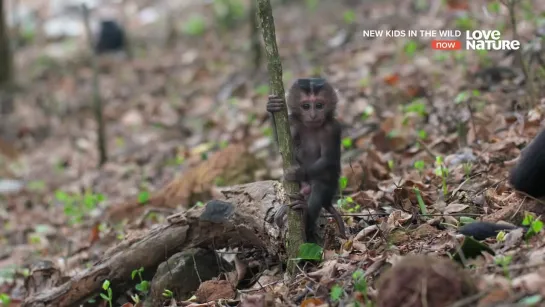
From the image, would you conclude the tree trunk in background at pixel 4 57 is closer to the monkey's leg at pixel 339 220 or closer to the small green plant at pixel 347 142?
the small green plant at pixel 347 142

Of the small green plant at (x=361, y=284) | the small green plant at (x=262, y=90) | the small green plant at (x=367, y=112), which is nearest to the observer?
the small green plant at (x=361, y=284)

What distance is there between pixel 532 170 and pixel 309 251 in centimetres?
151

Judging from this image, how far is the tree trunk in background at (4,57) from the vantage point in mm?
14930

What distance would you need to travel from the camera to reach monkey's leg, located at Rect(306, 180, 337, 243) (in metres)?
5.03

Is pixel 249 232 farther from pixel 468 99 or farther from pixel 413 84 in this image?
pixel 413 84

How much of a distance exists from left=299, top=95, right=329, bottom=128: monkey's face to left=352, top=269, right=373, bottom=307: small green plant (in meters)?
1.31

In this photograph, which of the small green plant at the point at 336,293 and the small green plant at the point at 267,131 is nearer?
the small green plant at the point at 336,293

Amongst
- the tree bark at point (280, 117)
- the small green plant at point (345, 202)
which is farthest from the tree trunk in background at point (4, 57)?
the tree bark at point (280, 117)

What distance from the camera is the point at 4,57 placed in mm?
15133

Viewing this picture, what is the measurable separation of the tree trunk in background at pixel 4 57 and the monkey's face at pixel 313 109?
36.9ft

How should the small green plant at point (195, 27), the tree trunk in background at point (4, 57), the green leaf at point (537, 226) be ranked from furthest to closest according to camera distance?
the small green plant at point (195, 27), the tree trunk in background at point (4, 57), the green leaf at point (537, 226)

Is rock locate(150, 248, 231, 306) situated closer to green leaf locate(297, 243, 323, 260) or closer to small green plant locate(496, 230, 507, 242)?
green leaf locate(297, 243, 323, 260)

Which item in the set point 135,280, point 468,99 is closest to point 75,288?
point 135,280

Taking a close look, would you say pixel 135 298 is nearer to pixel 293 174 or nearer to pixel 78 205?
pixel 293 174
